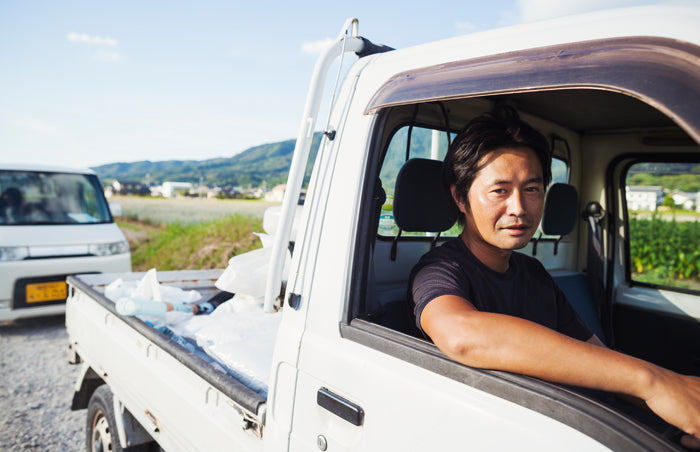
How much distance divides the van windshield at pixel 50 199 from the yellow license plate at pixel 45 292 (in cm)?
96

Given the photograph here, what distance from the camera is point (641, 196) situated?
3176 millimetres

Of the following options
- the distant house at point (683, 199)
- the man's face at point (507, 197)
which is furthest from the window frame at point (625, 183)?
the man's face at point (507, 197)

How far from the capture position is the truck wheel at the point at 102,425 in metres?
2.50

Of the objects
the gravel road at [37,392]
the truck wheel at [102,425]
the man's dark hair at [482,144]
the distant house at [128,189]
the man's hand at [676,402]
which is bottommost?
the distant house at [128,189]

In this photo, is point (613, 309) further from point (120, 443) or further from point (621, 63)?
point (120, 443)

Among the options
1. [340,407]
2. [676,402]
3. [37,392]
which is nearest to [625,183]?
[676,402]

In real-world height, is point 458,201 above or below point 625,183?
below

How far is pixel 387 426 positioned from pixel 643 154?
2655mm

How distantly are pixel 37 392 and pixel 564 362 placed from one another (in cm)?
509

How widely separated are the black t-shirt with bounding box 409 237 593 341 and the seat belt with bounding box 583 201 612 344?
1342mm

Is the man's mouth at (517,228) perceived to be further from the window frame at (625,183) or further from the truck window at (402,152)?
the window frame at (625,183)

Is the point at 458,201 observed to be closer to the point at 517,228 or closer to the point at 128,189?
the point at 517,228

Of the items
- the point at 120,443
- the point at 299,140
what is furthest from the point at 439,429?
the point at 120,443

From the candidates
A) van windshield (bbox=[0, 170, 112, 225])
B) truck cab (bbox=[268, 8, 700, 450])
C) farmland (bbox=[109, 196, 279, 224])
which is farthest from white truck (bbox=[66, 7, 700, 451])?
farmland (bbox=[109, 196, 279, 224])
